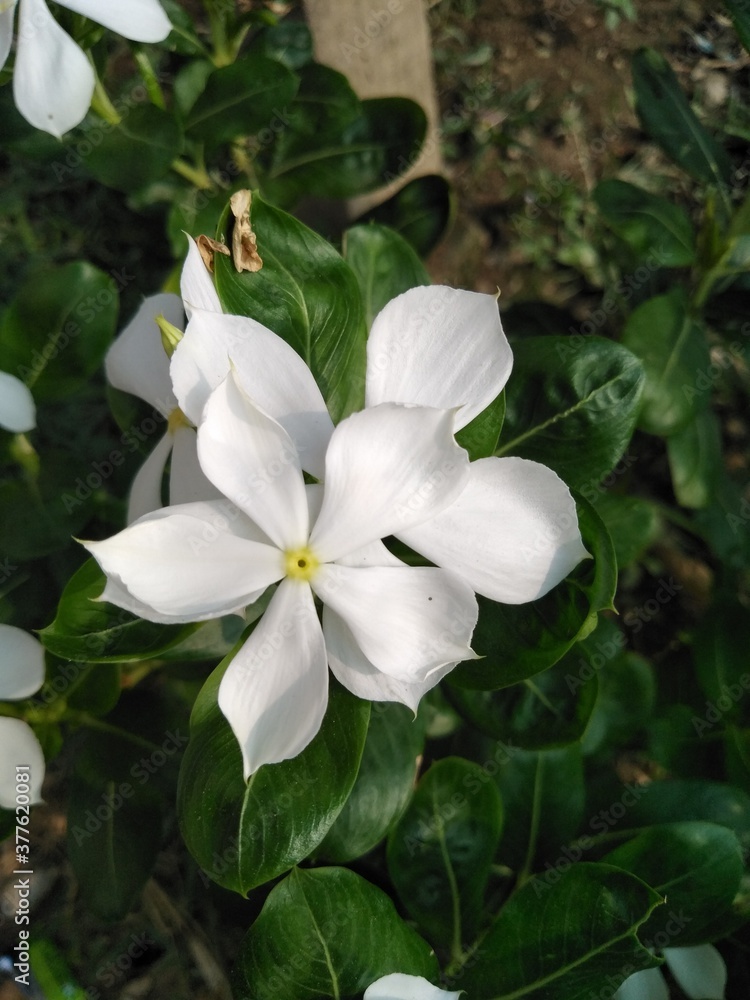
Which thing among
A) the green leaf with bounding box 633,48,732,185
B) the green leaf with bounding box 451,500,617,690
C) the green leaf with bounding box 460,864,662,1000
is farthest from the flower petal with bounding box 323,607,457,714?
the green leaf with bounding box 633,48,732,185

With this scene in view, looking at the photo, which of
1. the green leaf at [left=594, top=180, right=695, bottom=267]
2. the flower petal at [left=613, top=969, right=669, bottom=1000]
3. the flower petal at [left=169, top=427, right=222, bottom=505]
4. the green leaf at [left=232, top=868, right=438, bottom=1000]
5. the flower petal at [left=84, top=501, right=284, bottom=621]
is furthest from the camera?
the green leaf at [left=594, top=180, right=695, bottom=267]

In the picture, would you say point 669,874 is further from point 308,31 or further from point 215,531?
point 308,31

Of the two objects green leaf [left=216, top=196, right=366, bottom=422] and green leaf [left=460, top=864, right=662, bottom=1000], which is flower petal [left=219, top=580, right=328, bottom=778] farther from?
green leaf [left=460, top=864, right=662, bottom=1000]

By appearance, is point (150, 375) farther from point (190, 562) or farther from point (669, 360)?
point (669, 360)

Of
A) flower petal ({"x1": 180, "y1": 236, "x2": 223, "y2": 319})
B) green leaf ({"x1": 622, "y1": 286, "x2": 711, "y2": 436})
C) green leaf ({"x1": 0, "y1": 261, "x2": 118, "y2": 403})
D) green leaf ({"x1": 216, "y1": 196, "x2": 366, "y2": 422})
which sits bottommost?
green leaf ({"x1": 0, "y1": 261, "x2": 118, "y2": 403})

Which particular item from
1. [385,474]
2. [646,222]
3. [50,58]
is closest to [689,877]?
[385,474]

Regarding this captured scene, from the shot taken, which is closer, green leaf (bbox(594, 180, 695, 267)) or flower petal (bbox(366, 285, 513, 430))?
flower petal (bbox(366, 285, 513, 430))

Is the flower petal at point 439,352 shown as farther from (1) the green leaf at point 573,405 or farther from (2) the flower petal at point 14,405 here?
(2) the flower petal at point 14,405
